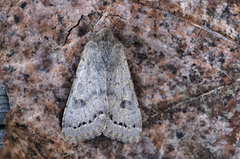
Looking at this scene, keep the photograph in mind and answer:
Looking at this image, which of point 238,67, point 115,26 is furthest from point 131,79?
point 238,67

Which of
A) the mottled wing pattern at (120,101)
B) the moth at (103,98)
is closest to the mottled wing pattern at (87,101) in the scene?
the moth at (103,98)

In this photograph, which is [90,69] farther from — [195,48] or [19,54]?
[195,48]

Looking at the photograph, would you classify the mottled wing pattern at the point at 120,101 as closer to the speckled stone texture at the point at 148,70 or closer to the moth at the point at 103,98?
the moth at the point at 103,98

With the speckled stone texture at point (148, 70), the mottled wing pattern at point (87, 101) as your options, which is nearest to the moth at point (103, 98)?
the mottled wing pattern at point (87, 101)

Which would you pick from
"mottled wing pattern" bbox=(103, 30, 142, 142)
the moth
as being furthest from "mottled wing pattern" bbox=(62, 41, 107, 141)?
"mottled wing pattern" bbox=(103, 30, 142, 142)

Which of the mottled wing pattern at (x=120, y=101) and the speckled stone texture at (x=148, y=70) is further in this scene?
the mottled wing pattern at (x=120, y=101)

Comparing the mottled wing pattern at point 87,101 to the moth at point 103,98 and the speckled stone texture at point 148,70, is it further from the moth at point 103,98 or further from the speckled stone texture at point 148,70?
the speckled stone texture at point 148,70
